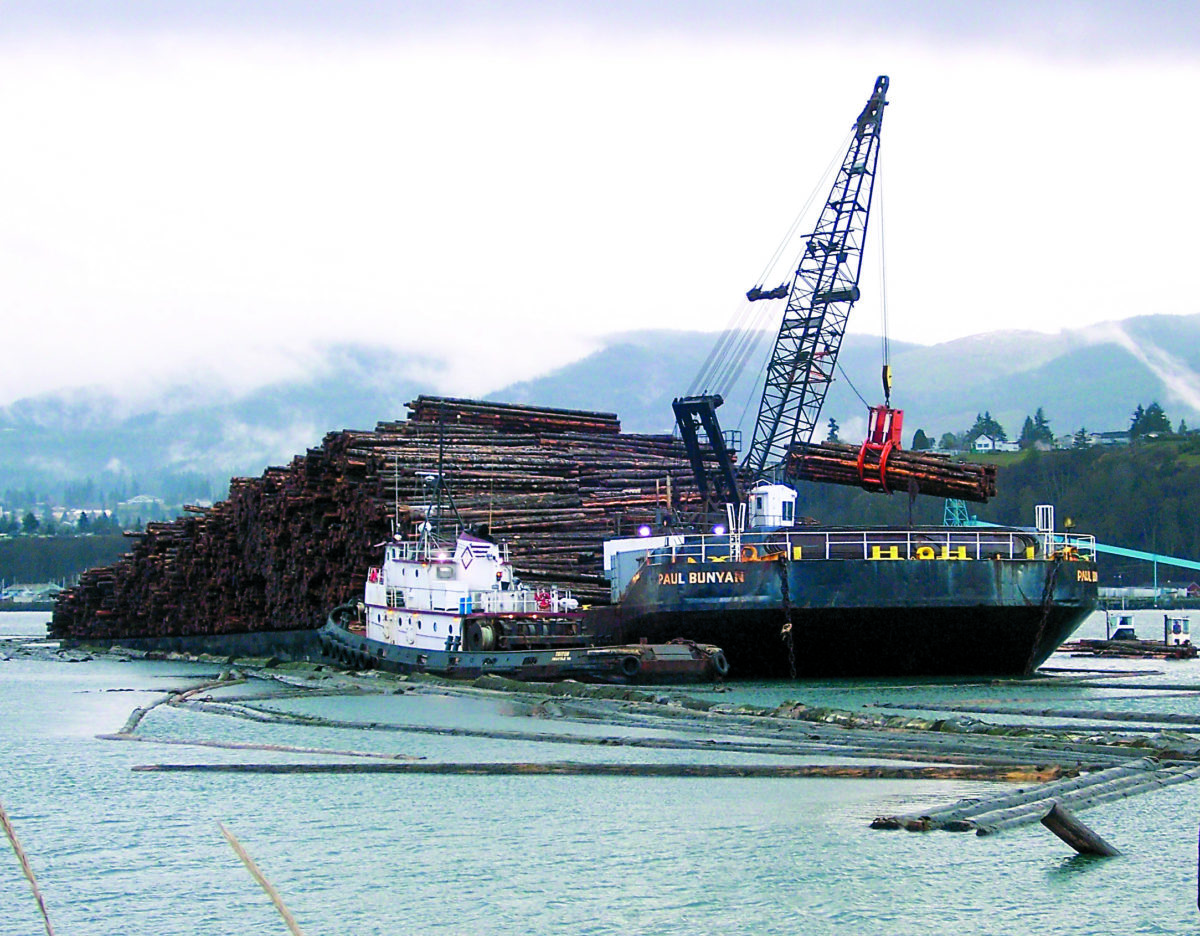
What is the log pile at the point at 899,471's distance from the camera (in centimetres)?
5394

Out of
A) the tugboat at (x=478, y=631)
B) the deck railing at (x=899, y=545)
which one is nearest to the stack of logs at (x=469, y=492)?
the tugboat at (x=478, y=631)

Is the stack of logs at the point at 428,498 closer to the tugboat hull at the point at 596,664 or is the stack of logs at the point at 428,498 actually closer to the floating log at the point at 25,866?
the tugboat hull at the point at 596,664

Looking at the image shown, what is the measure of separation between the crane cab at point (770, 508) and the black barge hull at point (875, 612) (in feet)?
20.3

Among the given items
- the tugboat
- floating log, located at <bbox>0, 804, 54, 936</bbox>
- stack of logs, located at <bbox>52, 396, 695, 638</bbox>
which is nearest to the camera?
floating log, located at <bbox>0, 804, 54, 936</bbox>

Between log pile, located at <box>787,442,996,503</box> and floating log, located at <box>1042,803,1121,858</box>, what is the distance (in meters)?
36.3

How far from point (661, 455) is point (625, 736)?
38.5 metres

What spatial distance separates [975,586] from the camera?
39156 mm

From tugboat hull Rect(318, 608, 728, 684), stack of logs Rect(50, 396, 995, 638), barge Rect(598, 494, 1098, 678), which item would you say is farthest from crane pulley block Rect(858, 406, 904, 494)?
tugboat hull Rect(318, 608, 728, 684)

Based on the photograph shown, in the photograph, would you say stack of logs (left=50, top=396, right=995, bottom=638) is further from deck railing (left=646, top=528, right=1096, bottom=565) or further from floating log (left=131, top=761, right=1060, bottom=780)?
floating log (left=131, top=761, right=1060, bottom=780)

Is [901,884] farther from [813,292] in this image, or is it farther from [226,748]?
[813,292]

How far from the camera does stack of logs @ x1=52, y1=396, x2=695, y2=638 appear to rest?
2213 inches

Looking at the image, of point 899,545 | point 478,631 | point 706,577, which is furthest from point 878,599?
point 478,631

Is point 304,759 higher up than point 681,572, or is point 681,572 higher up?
point 681,572

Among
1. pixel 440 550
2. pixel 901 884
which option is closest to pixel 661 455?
pixel 440 550
